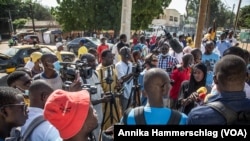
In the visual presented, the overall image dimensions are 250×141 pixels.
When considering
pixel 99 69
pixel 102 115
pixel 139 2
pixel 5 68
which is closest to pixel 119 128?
pixel 102 115

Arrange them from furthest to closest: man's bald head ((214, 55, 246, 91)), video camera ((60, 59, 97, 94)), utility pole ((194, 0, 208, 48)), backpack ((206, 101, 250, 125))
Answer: utility pole ((194, 0, 208, 48))
video camera ((60, 59, 97, 94))
man's bald head ((214, 55, 246, 91))
backpack ((206, 101, 250, 125))

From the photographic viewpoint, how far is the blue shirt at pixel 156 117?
2309mm

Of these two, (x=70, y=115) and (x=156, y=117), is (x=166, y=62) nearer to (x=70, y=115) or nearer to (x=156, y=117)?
(x=156, y=117)

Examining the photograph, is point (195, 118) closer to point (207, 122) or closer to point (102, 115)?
point (207, 122)

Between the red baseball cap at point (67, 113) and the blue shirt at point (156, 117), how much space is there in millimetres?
634

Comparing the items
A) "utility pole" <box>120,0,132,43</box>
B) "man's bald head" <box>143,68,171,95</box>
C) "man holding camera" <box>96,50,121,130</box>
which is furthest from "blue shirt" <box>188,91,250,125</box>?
"utility pole" <box>120,0,132,43</box>

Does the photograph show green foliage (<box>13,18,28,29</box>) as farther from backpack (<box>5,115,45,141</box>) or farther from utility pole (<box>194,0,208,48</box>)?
backpack (<box>5,115,45,141</box>)

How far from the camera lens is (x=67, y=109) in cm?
175

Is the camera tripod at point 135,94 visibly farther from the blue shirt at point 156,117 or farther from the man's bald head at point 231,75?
the man's bald head at point 231,75

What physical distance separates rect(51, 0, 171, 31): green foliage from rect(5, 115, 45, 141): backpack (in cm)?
2301

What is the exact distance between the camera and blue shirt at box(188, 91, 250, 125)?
6.47ft

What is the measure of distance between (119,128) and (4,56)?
36.5 ft

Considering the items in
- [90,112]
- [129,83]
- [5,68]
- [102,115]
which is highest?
[90,112]

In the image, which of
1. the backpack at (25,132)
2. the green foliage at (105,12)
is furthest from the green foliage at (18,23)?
the backpack at (25,132)
